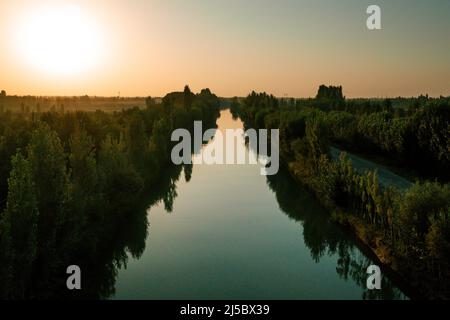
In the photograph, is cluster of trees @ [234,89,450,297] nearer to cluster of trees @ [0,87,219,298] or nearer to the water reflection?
the water reflection

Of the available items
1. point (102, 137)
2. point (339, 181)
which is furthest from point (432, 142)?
point (102, 137)

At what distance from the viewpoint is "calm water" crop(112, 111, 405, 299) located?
1892 cm

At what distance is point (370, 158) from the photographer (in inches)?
1845

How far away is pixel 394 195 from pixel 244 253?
8541mm

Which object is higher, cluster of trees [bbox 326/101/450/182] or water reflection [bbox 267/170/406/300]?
cluster of trees [bbox 326/101/450/182]

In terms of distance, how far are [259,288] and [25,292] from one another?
31.6 ft

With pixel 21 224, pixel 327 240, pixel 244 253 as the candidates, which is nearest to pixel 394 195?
pixel 327 240
